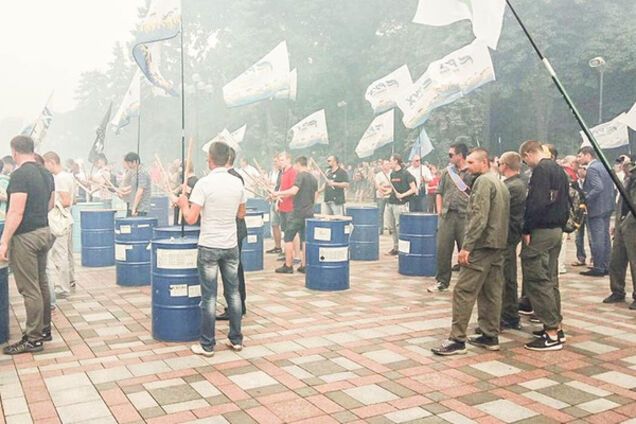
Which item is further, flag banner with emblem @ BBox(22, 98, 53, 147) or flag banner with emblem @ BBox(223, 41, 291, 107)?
flag banner with emblem @ BBox(223, 41, 291, 107)

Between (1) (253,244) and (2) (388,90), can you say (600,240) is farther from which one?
(2) (388,90)

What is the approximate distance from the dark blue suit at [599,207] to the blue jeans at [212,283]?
6302 mm

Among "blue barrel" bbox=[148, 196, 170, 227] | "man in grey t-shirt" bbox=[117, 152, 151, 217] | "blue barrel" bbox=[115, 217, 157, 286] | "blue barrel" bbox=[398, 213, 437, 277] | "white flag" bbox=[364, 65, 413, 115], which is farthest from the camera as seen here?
"blue barrel" bbox=[148, 196, 170, 227]

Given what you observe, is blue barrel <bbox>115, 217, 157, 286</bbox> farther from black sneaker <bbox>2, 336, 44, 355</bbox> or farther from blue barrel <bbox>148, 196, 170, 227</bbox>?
blue barrel <bbox>148, 196, 170, 227</bbox>

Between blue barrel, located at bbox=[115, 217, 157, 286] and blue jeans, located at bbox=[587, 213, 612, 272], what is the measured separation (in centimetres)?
673

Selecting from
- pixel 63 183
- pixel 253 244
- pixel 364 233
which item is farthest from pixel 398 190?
pixel 63 183

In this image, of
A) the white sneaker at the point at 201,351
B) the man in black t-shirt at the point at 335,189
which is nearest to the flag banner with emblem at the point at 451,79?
the man in black t-shirt at the point at 335,189

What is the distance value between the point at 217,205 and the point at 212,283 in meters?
0.73

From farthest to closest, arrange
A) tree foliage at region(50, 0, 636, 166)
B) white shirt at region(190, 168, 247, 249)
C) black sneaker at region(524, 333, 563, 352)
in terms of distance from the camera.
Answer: tree foliage at region(50, 0, 636, 166) < black sneaker at region(524, 333, 563, 352) < white shirt at region(190, 168, 247, 249)

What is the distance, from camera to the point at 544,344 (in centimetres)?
612

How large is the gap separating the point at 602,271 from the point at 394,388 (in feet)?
21.0

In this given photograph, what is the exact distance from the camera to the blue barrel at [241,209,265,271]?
34.6ft

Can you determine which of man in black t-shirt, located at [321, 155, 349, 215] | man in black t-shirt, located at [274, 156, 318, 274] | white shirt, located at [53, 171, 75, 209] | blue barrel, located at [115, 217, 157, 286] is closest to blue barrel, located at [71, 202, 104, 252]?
blue barrel, located at [115, 217, 157, 286]

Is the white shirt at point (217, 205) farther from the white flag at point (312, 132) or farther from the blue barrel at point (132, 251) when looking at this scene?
the white flag at point (312, 132)
